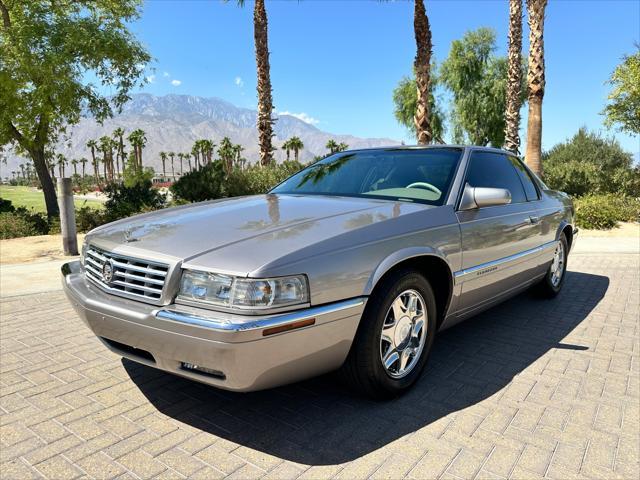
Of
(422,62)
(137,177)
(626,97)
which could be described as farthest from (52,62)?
(626,97)

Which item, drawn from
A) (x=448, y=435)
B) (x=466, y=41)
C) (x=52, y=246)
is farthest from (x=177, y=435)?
(x=466, y=41)

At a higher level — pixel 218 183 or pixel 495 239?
pixel 218 183

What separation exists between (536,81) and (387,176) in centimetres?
1263

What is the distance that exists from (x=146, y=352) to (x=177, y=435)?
0.50m

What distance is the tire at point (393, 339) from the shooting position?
2.75 m

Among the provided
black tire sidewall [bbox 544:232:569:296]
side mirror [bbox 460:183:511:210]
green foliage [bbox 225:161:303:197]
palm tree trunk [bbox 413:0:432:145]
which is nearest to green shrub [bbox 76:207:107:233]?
green foliage [bbox 225:161:303:197]

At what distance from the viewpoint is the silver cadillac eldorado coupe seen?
233 centimetres

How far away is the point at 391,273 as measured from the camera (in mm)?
2887

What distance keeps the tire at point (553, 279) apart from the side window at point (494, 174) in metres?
1.17

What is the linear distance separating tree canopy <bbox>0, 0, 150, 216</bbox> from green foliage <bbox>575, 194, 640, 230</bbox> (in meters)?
15.4

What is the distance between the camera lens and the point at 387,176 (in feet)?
12.9

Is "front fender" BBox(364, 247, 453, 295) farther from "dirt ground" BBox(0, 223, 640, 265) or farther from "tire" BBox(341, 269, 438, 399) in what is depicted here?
"dirt ground" BBox(0, 223, 640, 265)

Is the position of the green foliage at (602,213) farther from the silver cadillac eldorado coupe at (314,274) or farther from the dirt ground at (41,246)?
the silver cadillac eldorado coupe at (314,274)

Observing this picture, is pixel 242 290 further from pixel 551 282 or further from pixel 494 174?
pixel 551 282
